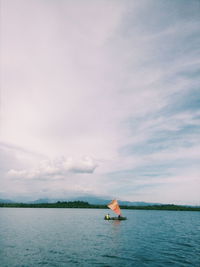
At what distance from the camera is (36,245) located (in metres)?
42.2

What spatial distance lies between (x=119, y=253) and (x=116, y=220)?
2772 inches

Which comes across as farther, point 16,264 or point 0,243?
point 0,243

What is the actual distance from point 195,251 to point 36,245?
30.0 meters

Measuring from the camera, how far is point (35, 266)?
28.8m

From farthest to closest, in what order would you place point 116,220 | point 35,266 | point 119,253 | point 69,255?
1. point 116,220
2. point 119,253
3. point 69,255
4. point 35,266

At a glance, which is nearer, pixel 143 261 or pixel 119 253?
pixel 143 261

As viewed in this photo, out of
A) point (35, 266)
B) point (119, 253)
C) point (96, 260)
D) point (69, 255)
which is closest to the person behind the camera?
point (35, 266)

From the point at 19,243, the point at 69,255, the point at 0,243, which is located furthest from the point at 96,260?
the point at 0,243

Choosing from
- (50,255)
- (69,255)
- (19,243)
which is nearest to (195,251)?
(69,255)

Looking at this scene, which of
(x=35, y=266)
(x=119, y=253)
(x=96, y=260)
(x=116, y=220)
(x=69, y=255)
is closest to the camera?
(x=35, y=266)

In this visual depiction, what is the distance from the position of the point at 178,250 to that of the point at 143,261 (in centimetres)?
1340

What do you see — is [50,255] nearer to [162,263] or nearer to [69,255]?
[69,255]

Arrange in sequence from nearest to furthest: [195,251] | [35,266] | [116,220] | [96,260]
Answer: [35,266], [96,260], [195,251], [116,220]

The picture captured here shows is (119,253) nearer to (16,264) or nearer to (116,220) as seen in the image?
(16,264)
